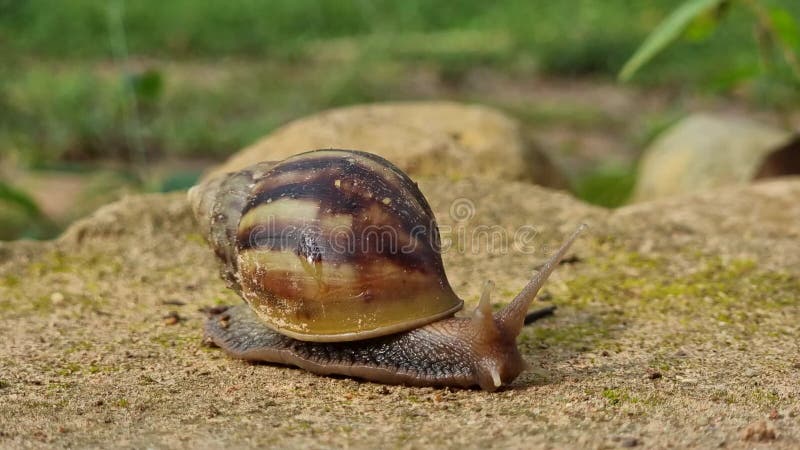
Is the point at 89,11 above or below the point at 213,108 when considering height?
above

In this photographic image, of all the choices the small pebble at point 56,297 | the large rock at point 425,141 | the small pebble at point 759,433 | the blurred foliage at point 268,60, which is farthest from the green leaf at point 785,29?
the small pebble at point 56,297

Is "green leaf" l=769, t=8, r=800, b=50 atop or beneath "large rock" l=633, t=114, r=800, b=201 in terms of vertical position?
atop

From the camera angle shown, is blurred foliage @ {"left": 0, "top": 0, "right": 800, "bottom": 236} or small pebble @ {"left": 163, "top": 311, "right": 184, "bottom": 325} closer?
small pebble @ {"left": 163, "top": 311, "right": 184, "bottom": 325}

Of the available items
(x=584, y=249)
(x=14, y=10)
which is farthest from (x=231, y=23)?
(x=584, y=249)

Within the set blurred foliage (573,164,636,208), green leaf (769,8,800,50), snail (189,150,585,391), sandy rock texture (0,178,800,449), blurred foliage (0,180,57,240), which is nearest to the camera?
sandy rock texture (0,178,800,449)

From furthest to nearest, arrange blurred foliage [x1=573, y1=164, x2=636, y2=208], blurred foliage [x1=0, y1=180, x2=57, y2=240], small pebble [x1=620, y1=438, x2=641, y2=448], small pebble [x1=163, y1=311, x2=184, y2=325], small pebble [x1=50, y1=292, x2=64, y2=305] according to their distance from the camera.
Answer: blurred foliage [x1=573, y1=164, x2=636, y2=208] < blurred foliage [x1=0, y1=180, x2=57, y2=240] < small pebble [x1=50, y1=292, x2=64, y2=305] < small pebble [x1=163, y1=311, x2=184, y2=325] < small pebble [x1=620, y1=438, x2=641, y2=448]

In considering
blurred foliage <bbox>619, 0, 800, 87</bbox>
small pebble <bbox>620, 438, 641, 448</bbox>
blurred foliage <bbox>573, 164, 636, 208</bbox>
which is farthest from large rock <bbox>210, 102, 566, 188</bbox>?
small pebble <bbox>620, 438, 641, 448</bbox>

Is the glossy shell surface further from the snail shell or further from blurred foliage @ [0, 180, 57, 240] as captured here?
blurred foliage @ [0, 180, 57, 240]

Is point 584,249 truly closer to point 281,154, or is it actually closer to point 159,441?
point 281,154
